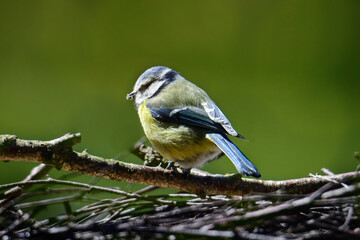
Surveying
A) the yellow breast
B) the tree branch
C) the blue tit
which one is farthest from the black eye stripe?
the tree branch

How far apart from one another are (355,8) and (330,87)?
1.62 ft

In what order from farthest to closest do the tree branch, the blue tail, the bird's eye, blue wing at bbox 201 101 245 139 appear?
the bird's eye < blue wing at bbox 201 101 245 139 < the blue tail < the tree branch

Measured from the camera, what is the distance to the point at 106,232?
871 millimetres

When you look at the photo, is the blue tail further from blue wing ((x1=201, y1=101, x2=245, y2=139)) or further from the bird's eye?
the bird's eye

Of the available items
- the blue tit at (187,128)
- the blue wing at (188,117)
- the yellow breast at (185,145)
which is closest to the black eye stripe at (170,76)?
the blue tit at (187,128)

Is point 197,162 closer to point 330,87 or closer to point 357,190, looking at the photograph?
point 357,190

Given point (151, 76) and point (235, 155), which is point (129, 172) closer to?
point (235, 155)

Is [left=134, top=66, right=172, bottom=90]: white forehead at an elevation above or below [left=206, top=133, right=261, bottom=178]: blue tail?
above

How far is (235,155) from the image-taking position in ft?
4.20

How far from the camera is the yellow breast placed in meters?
1.44

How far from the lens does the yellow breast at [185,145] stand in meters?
1.44

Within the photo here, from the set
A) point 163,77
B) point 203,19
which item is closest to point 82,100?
point 163,77

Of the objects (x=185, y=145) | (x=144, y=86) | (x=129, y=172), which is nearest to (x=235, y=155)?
(x=185, y=145)

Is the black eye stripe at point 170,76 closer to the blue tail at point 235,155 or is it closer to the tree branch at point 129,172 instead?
the blue tail at point 235,155
